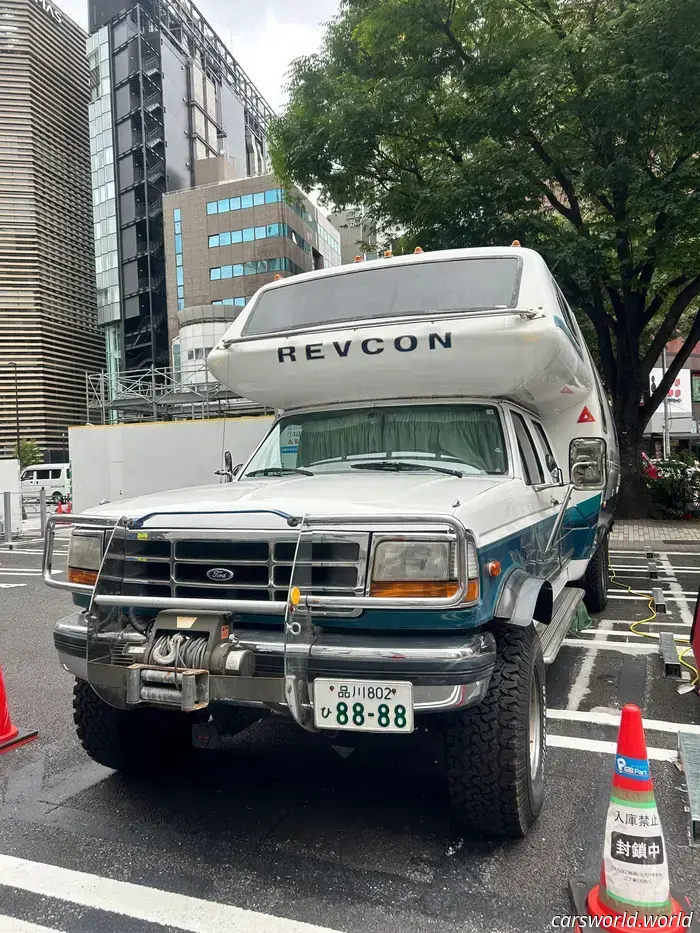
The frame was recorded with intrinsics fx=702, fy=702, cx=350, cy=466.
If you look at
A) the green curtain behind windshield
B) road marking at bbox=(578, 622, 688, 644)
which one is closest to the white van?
road marking at bbox=(578, 622, 688, 644)

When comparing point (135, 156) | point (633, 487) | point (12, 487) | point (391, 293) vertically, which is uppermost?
point (135, 156)

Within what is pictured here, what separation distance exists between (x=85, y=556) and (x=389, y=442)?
1.94m

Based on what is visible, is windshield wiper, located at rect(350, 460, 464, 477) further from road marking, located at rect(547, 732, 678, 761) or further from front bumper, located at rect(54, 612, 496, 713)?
road marking, located at rect(547, 732, 678, 761)

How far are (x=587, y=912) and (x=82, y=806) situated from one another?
2436 mm

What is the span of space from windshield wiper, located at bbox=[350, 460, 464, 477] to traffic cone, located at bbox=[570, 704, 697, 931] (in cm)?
179

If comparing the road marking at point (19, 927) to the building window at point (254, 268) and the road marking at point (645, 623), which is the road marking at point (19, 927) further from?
the building window at point (254, 268)

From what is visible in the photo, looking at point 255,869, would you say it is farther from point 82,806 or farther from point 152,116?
point 152,116

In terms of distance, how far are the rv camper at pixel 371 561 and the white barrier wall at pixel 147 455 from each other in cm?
1604

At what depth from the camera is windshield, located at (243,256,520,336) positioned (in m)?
4.44

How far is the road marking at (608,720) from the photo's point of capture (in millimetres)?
4359

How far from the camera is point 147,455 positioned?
2258 centimetres

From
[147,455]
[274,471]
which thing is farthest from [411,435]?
[147,455]

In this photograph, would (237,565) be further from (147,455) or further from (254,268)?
(254,268)

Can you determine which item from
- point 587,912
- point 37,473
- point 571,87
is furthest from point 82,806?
point 37,473
